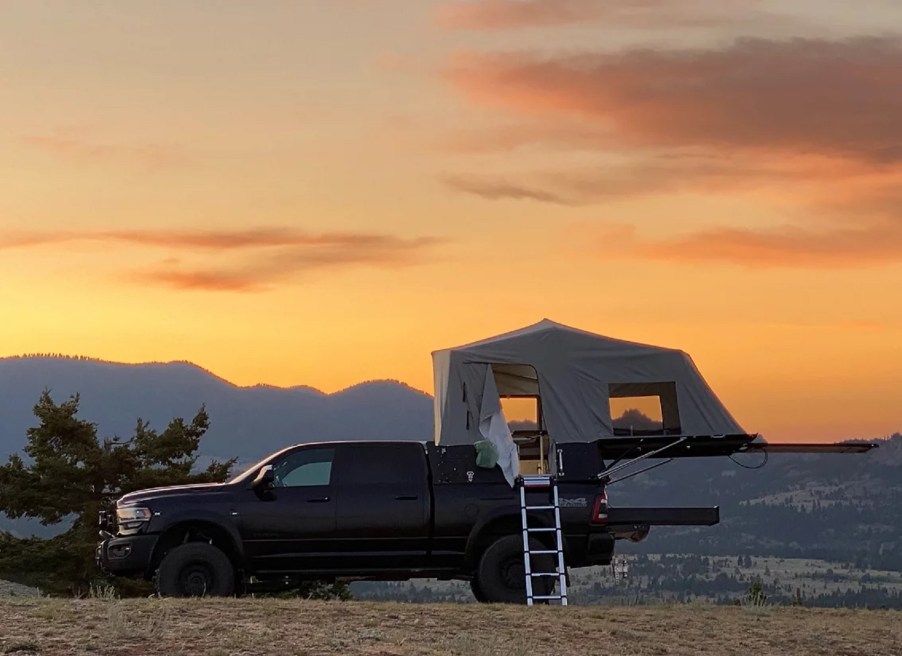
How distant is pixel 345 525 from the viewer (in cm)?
1817

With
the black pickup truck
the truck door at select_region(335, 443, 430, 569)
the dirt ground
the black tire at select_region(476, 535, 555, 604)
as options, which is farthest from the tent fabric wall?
the dirt ground

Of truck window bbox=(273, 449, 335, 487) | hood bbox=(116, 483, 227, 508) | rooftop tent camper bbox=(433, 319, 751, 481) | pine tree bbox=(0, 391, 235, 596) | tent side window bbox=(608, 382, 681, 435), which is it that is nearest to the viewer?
hood bbox=(116, 483, 227, 508)

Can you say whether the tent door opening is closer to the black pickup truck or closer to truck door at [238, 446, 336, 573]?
the black pickup truck

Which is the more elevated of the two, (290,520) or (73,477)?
(73,477)

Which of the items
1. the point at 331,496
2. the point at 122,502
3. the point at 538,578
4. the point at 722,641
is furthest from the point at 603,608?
the point at 122,502

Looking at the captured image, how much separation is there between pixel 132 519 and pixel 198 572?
111cm

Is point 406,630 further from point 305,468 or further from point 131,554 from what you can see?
point 131,554

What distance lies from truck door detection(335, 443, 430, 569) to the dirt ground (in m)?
1.63

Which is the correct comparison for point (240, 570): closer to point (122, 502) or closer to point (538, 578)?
point (122, 502)

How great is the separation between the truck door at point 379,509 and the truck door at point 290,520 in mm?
197

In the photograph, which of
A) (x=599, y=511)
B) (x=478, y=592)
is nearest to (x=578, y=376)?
(x=599, y=511)

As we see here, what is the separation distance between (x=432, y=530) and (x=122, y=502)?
162 inches

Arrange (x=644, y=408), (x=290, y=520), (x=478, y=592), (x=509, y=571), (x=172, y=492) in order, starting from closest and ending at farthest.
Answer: (x=290, y=520) → (x=172, y=492) → (x=509, y=571) → (x=478, y=592) → (x=644, y=408)

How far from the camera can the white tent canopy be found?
1980cm
